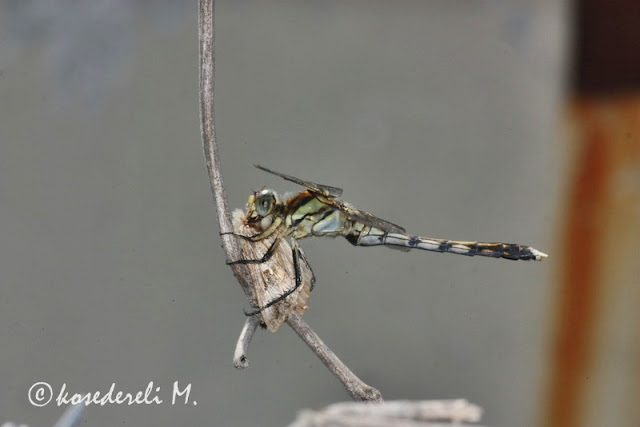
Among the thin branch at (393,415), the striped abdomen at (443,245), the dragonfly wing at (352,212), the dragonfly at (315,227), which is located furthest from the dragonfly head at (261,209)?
the thin branch at (393,415)

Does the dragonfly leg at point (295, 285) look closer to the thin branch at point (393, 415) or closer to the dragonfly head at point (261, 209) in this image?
the dragonfly head at point (261, 209)

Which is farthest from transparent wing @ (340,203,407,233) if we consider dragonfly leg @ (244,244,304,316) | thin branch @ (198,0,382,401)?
thin branch @ (198,0,382,401)

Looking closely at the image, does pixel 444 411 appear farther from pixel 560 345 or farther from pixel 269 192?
pixel 560 345

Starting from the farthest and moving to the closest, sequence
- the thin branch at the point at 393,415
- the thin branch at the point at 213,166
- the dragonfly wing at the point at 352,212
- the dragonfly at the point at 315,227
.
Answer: the dragonfly wing at the point at 352,212, the dragonfly at the point at 315,227, the thin branch at the point at 213,166, the thin branch at the point at 393,415

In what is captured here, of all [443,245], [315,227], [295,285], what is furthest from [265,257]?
[443,245]

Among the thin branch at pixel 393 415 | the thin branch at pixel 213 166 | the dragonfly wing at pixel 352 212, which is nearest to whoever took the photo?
the thin branch at pixel 393 415

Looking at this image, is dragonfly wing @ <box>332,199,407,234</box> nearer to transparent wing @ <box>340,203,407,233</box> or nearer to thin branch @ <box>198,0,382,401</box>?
transparent wing @ <box>340,203,407,233</box>

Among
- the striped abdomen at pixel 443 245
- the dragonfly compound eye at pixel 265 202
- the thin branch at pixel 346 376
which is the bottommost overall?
the thin branch at pixel 346 376

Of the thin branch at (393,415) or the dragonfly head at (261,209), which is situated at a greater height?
the dragonfly head at (261,209)

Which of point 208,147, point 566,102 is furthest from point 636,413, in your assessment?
point 208,147
